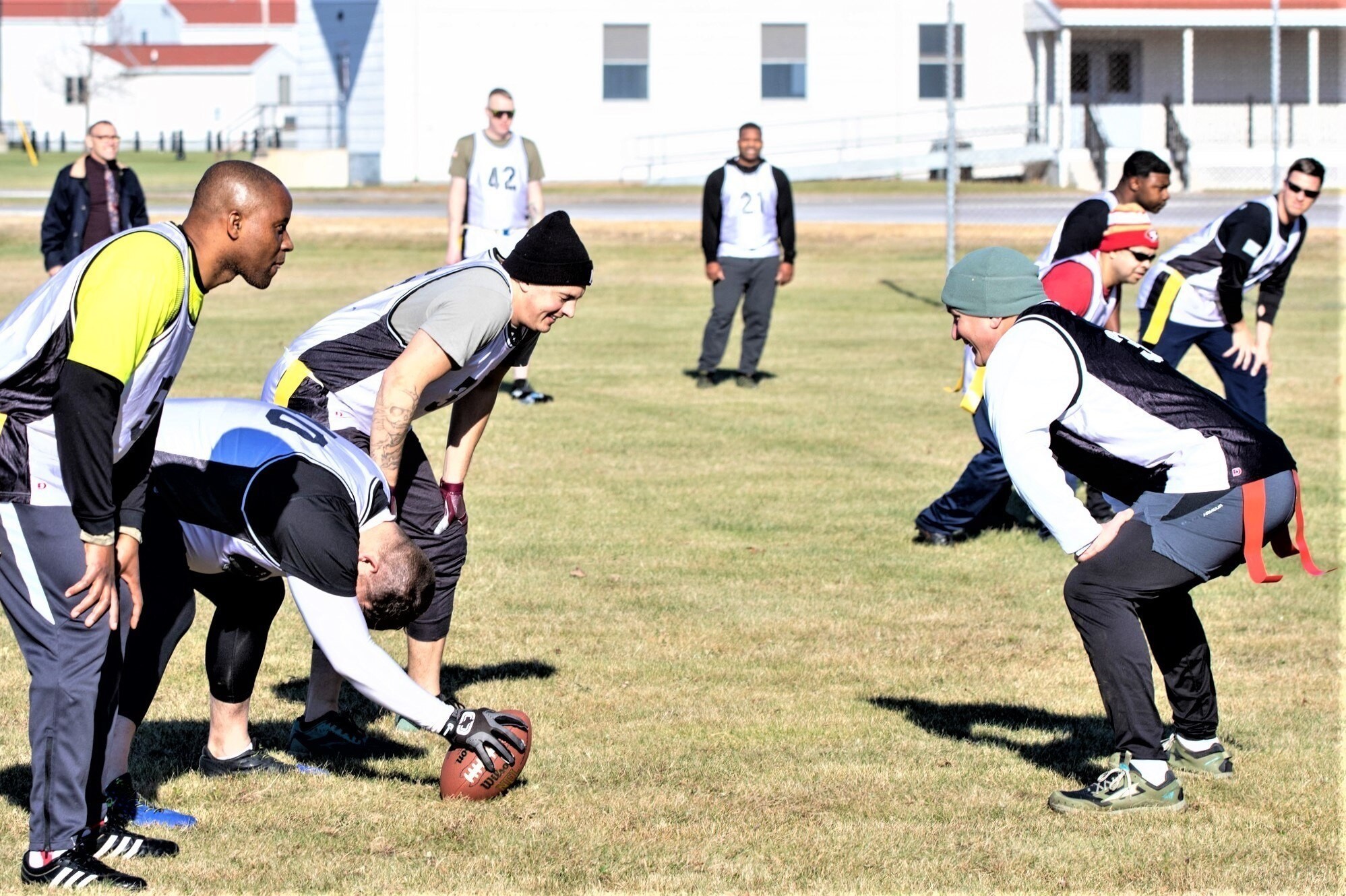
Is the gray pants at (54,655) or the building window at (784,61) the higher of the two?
the building window at (784,61)

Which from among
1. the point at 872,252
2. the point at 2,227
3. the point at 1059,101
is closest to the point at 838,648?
the point at 872,252

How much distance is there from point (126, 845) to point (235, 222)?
1.90m

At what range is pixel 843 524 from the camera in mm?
9625

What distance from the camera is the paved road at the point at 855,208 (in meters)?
27.9

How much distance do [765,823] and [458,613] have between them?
2949mm

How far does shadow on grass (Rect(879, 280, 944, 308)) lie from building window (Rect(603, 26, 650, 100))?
1801cm

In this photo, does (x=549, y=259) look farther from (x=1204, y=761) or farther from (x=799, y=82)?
(x=799, y=82)

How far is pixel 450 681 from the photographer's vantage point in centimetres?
672

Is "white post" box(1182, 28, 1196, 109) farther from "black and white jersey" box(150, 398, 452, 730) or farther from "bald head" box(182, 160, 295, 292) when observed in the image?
"bald head" box(182, 160, 295, 292)

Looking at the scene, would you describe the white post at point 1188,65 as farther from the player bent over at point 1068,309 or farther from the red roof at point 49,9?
the red roof at point 49,9

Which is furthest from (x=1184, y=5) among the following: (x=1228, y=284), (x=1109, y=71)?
(x=1228, y=284)

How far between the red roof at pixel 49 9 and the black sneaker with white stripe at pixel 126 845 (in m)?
85.4

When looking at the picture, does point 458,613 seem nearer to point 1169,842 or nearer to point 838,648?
point 838,648

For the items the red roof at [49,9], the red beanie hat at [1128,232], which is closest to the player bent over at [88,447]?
the red beanie hat at [1128,232]
